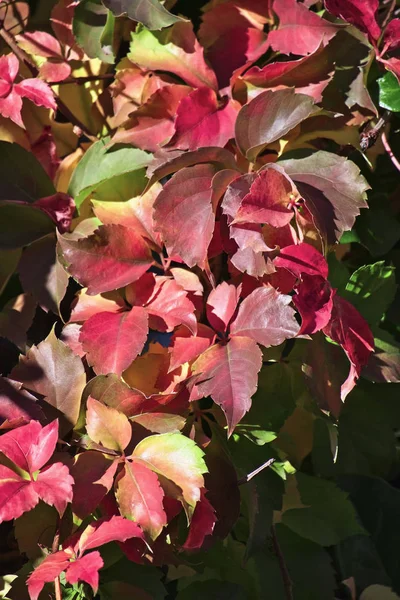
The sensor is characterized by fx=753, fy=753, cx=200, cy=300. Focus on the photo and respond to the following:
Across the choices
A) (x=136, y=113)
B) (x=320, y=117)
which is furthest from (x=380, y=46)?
(x=136, y=113)

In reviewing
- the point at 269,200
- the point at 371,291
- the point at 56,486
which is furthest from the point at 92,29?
the point at 56,486

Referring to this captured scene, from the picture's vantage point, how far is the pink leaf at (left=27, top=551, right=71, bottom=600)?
2.10ft

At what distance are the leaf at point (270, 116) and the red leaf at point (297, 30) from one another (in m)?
0.11

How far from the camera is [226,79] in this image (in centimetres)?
92

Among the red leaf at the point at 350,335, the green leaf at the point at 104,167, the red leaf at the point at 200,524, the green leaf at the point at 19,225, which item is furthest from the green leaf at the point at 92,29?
the red leaf at the point at 200,524

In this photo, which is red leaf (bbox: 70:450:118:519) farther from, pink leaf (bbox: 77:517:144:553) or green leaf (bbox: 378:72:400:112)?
green leaf (bbox: 378:72:400:112)

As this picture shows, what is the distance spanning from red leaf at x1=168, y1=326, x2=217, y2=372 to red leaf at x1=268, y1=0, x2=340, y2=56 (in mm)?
356

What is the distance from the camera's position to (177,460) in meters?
0.69

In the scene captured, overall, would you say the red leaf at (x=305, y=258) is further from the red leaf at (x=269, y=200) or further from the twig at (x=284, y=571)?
the twig at (x=284, y=571)

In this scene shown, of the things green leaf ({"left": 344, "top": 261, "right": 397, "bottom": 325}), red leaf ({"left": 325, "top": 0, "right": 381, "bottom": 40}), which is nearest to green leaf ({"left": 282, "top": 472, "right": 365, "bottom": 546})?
green leaf ({"left": 344, "top": 261, "right": 397, "bottom": 325})

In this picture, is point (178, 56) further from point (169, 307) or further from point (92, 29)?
point (169, 307)

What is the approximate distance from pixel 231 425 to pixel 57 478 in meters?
0.16

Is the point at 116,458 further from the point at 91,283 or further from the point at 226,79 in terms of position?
the point at 226,79

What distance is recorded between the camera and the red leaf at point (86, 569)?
2.06ft
